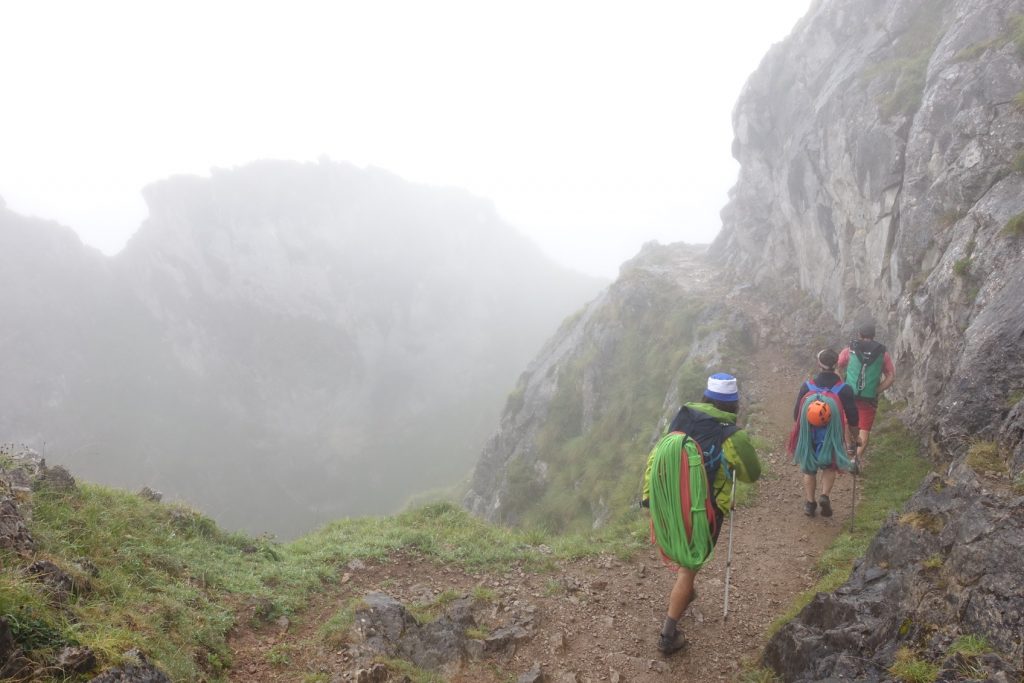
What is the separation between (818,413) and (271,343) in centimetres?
9145

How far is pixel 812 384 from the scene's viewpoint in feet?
31.5

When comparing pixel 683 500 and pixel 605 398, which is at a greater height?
pixel 683 500

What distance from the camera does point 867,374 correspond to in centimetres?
1083

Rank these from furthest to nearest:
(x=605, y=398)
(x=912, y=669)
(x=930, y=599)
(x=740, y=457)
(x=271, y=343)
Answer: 1. (x=271, y=343)
2. (x=605, y=398)
3. (x=740, y=457)
4. (x=930, y=599)
5. (x=912, y=669)

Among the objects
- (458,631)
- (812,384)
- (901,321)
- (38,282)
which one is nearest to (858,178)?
(901,321)

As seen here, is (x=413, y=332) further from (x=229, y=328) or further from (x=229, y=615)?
(x=229, y=615)

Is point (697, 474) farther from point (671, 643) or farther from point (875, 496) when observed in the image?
point (875, 496)

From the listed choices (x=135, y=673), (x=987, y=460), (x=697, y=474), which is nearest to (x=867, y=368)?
(x=987, y=460)

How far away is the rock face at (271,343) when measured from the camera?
73062mm

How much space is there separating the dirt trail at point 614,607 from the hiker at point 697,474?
4.18 feet

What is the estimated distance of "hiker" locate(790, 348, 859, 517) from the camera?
30.3ft

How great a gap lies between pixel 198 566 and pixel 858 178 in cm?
2258

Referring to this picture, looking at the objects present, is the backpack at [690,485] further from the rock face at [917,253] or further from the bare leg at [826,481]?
the bare leg at [826,481]

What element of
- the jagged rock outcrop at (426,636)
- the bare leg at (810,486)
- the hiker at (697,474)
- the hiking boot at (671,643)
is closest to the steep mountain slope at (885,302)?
Answer: the hiking boot at (671,643)
